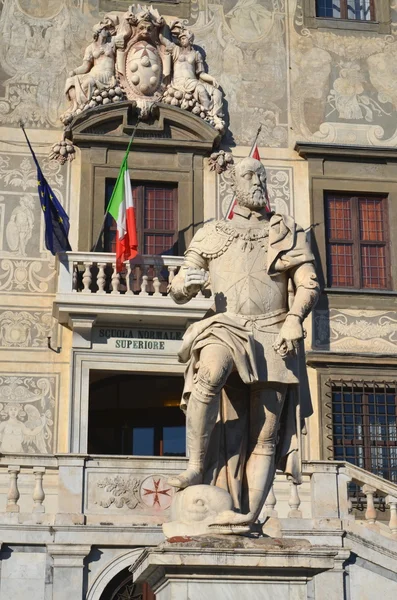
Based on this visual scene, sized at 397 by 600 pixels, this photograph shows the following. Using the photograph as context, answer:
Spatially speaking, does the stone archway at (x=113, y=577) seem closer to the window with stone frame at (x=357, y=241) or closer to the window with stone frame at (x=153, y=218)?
the window with stone frame at (x=153, y=218)

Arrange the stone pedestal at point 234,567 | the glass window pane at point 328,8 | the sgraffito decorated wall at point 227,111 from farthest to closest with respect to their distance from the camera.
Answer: the glass window pane at point 328,8 < the sgraffito decorated wall at point 227,111 < the stone pedestal at point 234,567

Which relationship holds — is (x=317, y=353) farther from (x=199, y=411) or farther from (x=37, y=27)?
(x=199, y=411)

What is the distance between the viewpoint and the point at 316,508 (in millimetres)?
15883

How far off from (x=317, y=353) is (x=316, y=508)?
16.4 feet

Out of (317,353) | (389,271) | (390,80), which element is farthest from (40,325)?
(390,80)

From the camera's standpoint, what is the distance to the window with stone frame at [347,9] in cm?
2295

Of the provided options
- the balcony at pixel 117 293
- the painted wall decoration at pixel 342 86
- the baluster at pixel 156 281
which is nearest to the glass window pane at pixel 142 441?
the balcony at pixel 117 293

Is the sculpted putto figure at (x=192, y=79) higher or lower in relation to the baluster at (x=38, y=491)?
higher

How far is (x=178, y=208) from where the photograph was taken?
69.8 feet

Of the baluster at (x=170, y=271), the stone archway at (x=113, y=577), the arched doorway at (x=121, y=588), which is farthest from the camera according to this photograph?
the baluster at (x=170, y=271)

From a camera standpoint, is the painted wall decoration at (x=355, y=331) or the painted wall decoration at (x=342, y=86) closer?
the painted wall decoration at (x=355, y=331)

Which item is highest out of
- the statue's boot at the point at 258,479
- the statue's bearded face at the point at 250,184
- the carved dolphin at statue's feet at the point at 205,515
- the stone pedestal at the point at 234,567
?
the statue's bearded face at the point at 250,184

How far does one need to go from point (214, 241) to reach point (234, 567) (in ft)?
7.78

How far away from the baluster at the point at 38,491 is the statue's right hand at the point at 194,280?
8091mm
